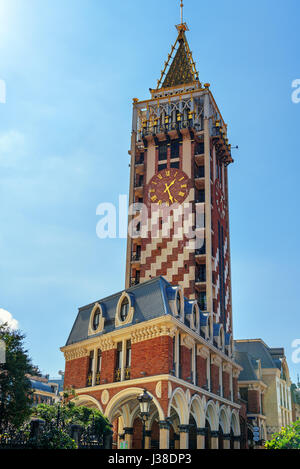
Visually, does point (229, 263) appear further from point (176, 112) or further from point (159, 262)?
point (176, 112)

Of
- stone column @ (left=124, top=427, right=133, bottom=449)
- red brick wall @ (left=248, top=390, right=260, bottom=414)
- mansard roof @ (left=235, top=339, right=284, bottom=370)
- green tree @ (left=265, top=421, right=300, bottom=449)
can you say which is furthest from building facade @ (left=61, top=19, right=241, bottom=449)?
mansard roof @ (left=235, top=339, right=284, bottom=370)

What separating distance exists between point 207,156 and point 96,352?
91.1 feet

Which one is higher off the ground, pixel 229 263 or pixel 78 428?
pixel 229 263

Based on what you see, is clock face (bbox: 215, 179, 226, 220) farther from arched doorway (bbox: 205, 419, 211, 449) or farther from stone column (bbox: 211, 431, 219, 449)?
stone column (bbox: 211, 431, 219, 449)

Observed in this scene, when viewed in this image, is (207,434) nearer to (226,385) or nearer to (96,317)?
(226,385)

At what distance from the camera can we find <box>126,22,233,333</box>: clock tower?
5472 centimetres

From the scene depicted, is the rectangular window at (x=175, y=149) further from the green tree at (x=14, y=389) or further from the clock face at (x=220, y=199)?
the green tree at (x=14, y=389)

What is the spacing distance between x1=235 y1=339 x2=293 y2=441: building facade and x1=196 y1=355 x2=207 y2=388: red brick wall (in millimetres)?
19380

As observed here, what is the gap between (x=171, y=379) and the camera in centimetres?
3422

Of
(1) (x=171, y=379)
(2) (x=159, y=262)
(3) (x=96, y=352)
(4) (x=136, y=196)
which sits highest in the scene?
(4) (x=136, y=196)
